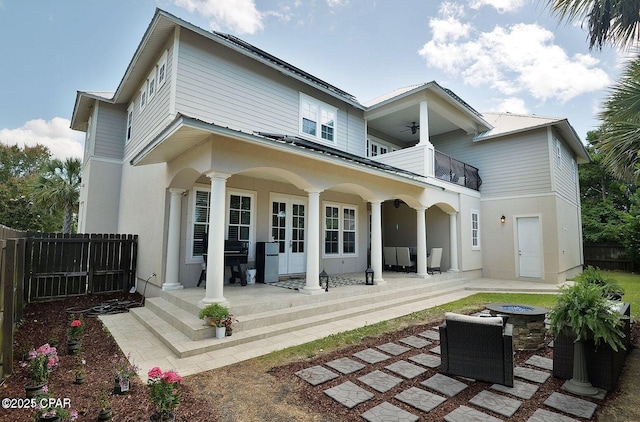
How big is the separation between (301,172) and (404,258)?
6042mm

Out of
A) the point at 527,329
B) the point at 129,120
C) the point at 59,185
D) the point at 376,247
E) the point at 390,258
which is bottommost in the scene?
the point at 527,329

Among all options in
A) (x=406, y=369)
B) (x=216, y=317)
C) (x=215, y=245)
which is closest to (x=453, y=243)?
(x=406, y=369)

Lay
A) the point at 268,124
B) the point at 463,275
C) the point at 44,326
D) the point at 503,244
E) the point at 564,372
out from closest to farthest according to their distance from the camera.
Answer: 1. the point at 564,372
2. the point at 44,326
3. the point at 268,124
4. the point at 463,275
5. the point at 503,244

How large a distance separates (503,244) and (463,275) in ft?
7.71

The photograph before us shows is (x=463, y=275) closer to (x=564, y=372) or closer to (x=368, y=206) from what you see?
(x=368, y=206)

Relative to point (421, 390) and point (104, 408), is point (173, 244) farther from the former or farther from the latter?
point (421, 390)

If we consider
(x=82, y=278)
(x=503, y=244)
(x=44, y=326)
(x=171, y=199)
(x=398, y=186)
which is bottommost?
(x=44, y=326)

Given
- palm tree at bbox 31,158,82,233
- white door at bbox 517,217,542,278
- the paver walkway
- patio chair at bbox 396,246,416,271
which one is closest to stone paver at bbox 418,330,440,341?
the paver walkway

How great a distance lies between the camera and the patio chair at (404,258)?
10750 millimetres

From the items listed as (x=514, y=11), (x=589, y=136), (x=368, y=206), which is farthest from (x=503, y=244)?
(x=589, y=136)

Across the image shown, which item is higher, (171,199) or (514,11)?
(514,11)

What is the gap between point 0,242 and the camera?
323cm

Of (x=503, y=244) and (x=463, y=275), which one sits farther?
(x=503, y=244)

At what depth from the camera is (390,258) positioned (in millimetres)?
11414
